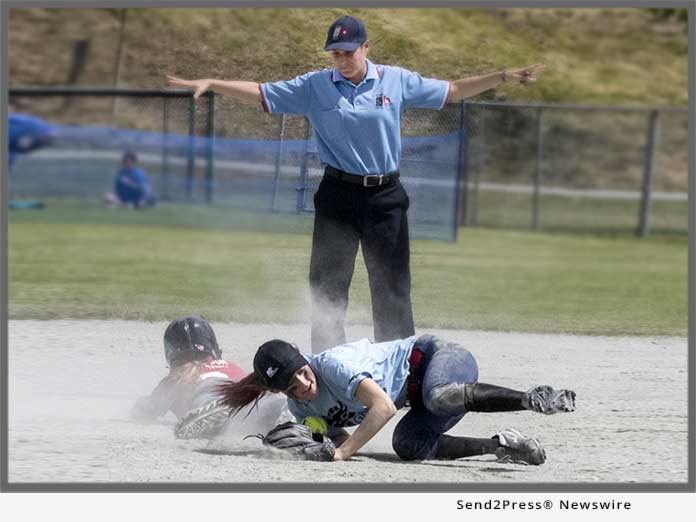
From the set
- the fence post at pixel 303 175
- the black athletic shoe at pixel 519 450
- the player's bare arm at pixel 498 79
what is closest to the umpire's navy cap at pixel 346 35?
the player's bare arm at pixel 498 79

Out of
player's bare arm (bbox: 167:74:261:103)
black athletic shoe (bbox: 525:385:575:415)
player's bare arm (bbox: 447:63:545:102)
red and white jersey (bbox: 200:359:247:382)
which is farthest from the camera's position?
player's bare arm (bbox: 447:63:545:102)

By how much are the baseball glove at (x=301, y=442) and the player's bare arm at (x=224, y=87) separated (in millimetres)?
2007

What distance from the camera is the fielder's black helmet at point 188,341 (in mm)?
7957

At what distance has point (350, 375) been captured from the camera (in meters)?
6.53

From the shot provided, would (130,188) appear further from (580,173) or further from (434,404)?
(434,404)

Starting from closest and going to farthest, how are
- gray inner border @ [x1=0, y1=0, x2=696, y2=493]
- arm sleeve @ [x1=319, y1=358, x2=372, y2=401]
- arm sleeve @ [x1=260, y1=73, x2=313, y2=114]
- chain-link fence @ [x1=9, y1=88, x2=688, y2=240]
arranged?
gray inner border @ [x1=0, y1=0, x2=696, y2=493] < arm sleeve @ [x1=319, y1=358, x2=372, y2=401] < arm sleeve @ [x1=260, y1=73, x2=313, y2=114] < chain-link fence @ [x1=9, y1=88, x2=688, y2=240]

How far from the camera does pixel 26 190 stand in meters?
27.1

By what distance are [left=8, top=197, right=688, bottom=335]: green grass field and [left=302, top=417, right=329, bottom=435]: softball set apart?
2.20 meters

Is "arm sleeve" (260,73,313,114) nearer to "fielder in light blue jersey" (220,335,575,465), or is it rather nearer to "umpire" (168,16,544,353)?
"umpire" (168,16,544,353)

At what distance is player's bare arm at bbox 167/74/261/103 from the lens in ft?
24.9

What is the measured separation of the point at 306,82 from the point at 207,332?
160cm

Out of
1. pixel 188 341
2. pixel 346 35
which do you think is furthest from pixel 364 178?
pixel 188 341

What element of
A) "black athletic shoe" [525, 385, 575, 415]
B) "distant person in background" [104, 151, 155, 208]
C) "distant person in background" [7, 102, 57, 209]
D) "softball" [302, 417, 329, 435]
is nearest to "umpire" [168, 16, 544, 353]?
"softball" [302, 417, 329, 435]

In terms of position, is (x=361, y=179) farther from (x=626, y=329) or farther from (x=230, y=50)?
(x=626, y=329)
